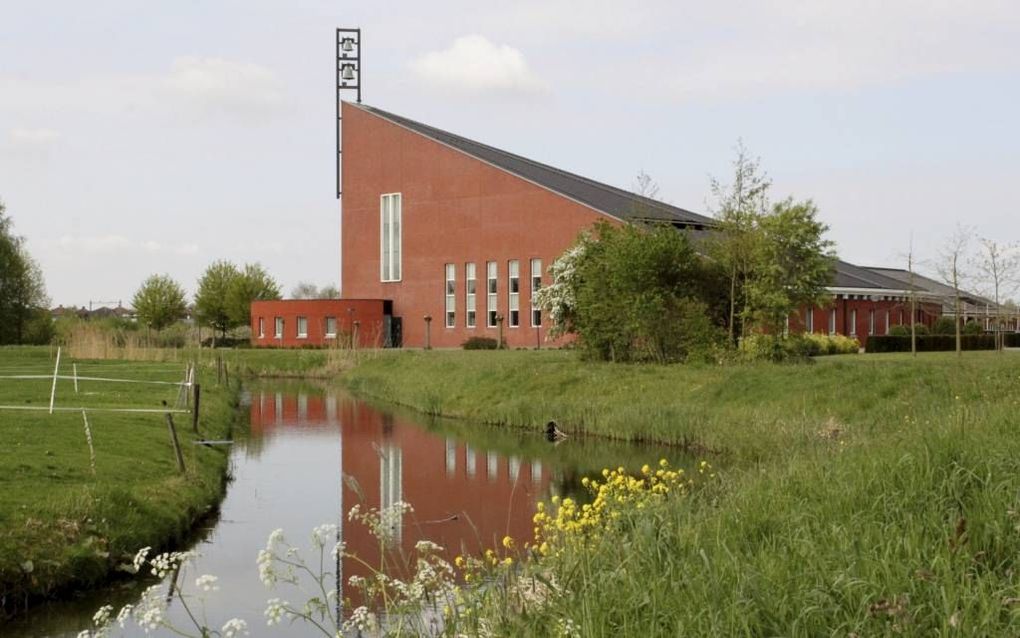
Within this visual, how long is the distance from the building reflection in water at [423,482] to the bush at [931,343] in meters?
18.3

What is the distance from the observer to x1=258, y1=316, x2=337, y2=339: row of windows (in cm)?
5441

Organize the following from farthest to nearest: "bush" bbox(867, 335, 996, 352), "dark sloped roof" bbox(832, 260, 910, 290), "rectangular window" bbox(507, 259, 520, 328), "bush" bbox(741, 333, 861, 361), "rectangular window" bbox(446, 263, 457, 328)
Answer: "rectangular window" bbox(446, 263, 457, 328)
"rectangular window" bbox(507, 259, 520, 328)
"dark sloped roof" bbox(832, 260, 910, 290)
"bush" bbox(867, 335, 996, 352)
"bush" bbox(741, 333, 861, 361)

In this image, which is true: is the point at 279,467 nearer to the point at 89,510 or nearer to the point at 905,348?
the point at 89,510

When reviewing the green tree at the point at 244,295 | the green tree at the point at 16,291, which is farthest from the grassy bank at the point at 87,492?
the green tree at the point at 244,295

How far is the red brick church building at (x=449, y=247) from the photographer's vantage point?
4553 cm

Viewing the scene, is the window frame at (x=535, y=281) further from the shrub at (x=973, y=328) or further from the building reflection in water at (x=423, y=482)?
the building reflection in water at (x=423, y=482)

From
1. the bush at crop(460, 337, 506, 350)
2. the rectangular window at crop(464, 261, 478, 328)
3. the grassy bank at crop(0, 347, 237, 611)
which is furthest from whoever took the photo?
the rectangular window at crop(464, 261, 478, 328)

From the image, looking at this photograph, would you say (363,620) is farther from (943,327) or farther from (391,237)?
(391,237)

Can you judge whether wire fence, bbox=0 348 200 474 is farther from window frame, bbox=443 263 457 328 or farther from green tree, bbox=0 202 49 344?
green tree, bbox=0 202 49 344

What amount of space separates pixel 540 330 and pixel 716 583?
1624 inches

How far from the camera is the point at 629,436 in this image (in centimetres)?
2128

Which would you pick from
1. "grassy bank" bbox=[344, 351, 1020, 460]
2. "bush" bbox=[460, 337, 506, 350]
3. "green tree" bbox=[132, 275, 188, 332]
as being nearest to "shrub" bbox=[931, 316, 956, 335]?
"bush" bbox=[460, 337, 506, 350]

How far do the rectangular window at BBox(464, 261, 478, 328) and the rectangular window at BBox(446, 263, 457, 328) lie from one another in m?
0.79

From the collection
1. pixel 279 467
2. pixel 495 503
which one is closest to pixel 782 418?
pixel 495 503
